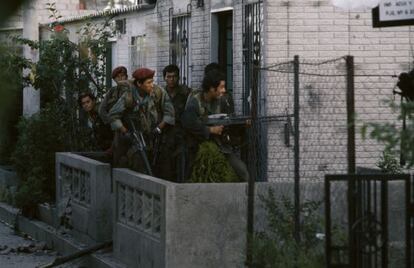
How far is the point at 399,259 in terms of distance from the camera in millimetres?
6766

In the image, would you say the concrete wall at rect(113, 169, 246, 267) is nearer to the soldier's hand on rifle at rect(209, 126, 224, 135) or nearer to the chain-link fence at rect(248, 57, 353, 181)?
the chain-link fence at rect(248, 57, 353, 181)

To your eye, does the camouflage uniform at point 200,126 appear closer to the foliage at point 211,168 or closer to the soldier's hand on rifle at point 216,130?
the soldier's hand on rifle at point 216,130

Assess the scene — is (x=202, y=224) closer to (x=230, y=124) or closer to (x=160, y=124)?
(x=230, y=124)

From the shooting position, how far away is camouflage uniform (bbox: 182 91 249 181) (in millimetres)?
10688

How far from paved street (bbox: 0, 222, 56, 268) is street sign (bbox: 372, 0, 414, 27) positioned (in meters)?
5.02

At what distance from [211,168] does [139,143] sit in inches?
73.0

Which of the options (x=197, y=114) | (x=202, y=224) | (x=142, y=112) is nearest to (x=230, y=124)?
(x=197, y=114)

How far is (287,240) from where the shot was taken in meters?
7.15

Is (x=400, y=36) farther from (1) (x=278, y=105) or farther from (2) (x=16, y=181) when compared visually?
(2) (x=16, y=181)

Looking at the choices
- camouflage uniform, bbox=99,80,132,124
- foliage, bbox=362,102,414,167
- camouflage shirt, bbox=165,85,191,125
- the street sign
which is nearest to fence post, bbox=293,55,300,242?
the street sign

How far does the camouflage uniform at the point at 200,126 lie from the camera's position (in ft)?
35.1

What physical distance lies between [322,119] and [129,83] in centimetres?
439

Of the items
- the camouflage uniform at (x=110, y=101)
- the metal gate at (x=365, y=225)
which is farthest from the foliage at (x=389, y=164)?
the metal gate at (x=365, y=225)

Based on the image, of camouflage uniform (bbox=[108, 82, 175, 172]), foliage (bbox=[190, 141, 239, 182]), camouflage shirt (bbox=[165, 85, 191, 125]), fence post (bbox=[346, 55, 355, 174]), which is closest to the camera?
fence post (bbox=[346, 55, 355, 174])
